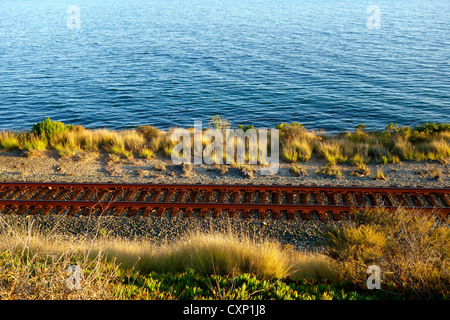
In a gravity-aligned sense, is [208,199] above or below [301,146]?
below

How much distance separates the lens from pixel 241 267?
6.29 meters

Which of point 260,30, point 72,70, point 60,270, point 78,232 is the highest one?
point 260,30

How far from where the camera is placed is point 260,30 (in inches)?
2413

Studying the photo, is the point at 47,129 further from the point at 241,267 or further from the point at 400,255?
the point at 400,255

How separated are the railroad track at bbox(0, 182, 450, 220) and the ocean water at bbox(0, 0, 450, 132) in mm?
16098

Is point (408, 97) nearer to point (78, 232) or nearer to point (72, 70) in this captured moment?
point (78, 232)

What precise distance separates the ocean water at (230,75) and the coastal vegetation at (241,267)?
63.3 feet

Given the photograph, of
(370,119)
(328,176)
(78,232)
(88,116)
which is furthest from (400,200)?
(88,116)

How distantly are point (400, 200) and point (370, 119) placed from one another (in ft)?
62.4

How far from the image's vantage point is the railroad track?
29.4ft
